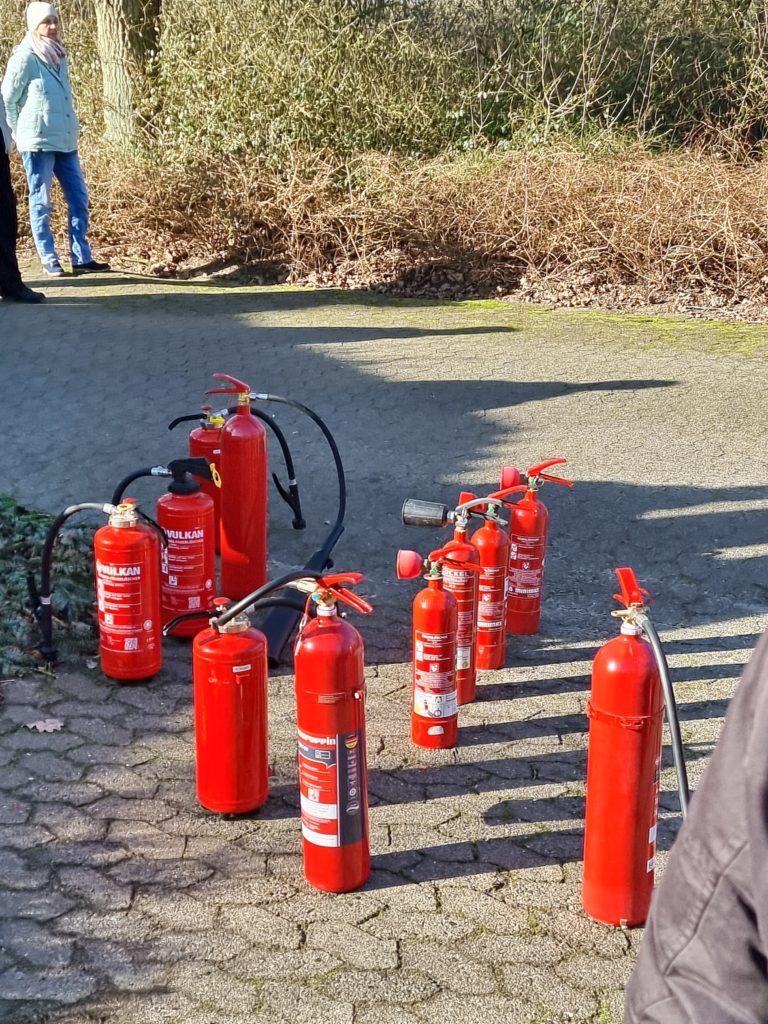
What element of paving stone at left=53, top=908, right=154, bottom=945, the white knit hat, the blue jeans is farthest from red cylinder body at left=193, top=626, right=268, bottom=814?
the white knit hat

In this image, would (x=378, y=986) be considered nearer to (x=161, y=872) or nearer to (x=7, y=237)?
(x=161, y=872)

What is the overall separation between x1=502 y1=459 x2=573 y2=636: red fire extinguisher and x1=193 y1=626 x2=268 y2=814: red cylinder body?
130cm

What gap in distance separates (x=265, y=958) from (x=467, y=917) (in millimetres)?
524

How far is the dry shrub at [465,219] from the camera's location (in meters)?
9.39

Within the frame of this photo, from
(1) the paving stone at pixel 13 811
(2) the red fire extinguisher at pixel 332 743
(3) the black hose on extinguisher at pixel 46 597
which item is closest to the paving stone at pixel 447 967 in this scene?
(2) the red fire extinguisher at pixel 332 743

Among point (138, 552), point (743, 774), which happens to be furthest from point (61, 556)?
point (743, 774)

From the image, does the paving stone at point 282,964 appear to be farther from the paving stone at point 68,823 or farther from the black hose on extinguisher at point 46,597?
the black hose on extinguisher at point 46,597

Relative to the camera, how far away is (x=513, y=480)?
4.27 m

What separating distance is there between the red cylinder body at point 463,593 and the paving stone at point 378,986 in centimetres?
128

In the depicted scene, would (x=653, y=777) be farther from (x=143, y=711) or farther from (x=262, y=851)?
(x=143, y=711)

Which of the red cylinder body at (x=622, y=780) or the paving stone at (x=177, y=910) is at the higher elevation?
the red cylinder body at (x=622, y=780)

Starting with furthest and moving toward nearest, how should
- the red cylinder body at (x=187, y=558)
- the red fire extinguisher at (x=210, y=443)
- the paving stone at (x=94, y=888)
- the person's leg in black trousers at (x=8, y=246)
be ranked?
the person's leg in black trousers at (x=8, y=246) → the red fire extinguisher at (x=210, y=443) → the red cylinder body at (x=187, y=558) → the paving stone at (x=94, y=888)

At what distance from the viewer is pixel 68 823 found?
10.7 feet

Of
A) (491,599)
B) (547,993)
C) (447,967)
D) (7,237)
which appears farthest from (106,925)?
(7,237)
